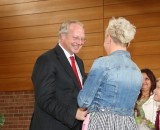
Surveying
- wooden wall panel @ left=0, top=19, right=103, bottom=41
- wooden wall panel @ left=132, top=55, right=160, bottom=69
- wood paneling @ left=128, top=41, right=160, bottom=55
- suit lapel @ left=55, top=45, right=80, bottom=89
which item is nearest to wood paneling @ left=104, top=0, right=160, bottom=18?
wooden wall panel @ left=0, top=19, right=103, bottom=41

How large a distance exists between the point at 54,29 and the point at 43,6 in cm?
48

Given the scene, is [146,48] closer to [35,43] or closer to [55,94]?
[35,43]

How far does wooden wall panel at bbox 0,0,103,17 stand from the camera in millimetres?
5911

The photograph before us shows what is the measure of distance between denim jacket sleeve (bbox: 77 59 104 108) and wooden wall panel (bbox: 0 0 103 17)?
3.88m

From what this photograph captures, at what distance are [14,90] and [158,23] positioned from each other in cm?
283

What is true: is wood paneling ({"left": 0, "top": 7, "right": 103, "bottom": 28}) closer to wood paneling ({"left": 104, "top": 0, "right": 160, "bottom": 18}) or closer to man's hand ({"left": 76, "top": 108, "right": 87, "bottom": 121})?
wood paneling ({"left": 104, "top": 0, "right": 160, "bottom": 18})

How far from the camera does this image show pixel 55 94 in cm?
257

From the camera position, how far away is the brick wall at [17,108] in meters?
6.10

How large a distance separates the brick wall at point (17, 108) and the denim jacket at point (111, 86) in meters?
4.07

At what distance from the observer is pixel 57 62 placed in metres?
2.66

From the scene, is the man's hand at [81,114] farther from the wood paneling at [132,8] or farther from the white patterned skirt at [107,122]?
the wood paneling at [132,8]

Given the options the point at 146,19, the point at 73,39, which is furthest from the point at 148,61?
the point at 73,39

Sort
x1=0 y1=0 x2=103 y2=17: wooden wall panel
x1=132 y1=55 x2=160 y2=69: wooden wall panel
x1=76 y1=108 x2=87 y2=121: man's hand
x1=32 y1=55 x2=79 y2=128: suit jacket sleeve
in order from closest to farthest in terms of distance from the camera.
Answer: x1=76 y1=108 x2=87 y2=121: man's hand → x1=32 y1=55 x2=79 y2=128: suit jacket sleeve → x1=132 y1=55 x2=160 y2=69: wooden wall panel → x1=0 y1=0 x2=103 y2=17: wooden wall panel

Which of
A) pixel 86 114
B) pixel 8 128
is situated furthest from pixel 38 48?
pixel 86 114
